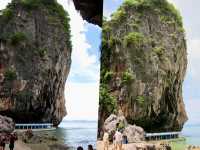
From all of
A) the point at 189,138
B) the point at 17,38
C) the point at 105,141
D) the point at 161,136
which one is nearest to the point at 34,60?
the point at 17,38

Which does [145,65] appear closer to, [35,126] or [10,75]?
[35,126]

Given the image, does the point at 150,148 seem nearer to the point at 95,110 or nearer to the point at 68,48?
A: the point at 95,110

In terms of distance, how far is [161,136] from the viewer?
478 cm

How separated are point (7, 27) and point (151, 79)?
159cm

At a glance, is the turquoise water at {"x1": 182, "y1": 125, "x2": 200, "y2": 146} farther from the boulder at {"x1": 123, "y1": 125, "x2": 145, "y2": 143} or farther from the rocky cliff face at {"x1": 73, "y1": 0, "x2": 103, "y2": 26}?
the rocky cliff face at {"x1": 73, "y1": 0, "x2": 103, "y2": 26}

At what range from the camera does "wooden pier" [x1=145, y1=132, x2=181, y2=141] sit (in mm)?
4699

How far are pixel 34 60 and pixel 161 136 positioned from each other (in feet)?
5.16

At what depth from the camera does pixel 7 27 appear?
5469mm

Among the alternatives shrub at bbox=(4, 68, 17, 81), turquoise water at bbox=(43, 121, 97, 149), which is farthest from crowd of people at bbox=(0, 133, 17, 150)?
shrub at bbox=(4, 68, 17, 81)

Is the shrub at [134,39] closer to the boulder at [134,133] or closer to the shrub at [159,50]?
the shrub at [159,50]

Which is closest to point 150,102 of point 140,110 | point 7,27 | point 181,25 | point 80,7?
point 140,110

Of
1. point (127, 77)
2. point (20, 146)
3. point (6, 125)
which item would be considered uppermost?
point (127, 77)

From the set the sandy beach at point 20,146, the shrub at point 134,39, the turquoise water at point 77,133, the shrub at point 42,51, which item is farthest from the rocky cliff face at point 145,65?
the sandy beach at point 20,146

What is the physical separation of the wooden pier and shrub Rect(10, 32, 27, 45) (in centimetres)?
165
